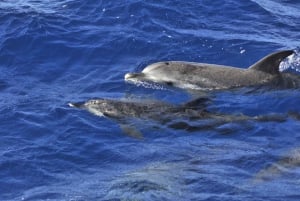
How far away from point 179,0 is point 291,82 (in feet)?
23.0

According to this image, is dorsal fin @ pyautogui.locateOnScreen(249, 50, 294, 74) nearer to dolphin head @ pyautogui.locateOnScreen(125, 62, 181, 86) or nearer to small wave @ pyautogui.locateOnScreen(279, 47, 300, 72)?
small wave @ pyautogui.locateOnScreen(279, 47, 300, 72)

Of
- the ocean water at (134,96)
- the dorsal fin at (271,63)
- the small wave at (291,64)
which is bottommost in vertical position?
the small wave at (291,64)

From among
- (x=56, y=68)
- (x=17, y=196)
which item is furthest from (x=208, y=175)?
(x=56, y=68)

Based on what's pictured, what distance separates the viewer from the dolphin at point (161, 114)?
48.8 feet

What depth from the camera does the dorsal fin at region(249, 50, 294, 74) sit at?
1636cm

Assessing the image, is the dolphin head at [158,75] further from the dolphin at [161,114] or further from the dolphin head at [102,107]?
the dolphin head at [102,107]

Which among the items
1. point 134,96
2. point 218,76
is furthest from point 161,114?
point 218,76

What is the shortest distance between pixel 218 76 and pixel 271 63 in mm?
1230

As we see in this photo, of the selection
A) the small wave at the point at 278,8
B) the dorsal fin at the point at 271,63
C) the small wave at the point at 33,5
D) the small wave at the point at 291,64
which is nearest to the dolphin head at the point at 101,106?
the dorsal fin at the point at 271,63

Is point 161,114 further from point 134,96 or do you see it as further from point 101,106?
point 134,96

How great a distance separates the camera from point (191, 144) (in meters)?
14.1

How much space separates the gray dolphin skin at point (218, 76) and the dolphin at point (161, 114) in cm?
119

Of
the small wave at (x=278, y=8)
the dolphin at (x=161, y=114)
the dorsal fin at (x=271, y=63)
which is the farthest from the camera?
the small wave at (x=278, y=8)

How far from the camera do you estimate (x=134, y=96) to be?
16.6 meters
